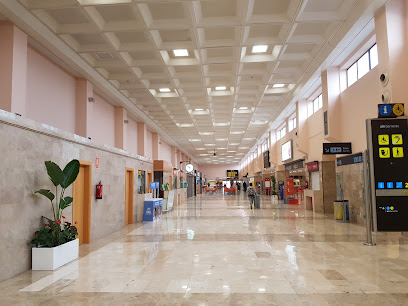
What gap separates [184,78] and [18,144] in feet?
23.4

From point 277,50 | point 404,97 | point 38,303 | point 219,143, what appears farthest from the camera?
point 219,143

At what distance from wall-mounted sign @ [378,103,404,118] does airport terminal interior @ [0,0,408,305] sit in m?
0.04

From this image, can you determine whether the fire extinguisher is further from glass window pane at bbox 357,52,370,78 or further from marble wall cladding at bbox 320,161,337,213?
marble wall cladding at bbox 320,161,337,213

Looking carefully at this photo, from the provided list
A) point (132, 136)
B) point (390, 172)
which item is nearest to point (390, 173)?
point (390, 172)

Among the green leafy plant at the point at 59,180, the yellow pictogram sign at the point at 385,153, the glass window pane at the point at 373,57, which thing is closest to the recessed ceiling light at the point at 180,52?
the green leafy plant at the point at 59,180

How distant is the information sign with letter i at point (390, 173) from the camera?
235 inches

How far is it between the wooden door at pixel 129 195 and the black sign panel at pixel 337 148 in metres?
6.89

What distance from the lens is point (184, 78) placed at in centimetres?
1165

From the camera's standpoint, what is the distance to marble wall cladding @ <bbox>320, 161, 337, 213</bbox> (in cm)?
1408

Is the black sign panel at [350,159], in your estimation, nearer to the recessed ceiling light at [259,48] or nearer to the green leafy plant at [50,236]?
the recessed ceiling light at [259,48]

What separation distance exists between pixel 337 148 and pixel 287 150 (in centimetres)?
983

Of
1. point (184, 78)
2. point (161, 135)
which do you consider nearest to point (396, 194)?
point (184, 78)

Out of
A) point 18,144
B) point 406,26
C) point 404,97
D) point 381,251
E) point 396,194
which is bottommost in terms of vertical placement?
point 381,251

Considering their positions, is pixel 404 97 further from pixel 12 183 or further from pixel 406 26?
pixel 12 183
